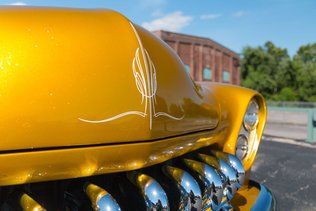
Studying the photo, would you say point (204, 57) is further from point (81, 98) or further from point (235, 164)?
point (81, 98)

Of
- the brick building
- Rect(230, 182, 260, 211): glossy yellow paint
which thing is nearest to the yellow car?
Rect(230, 182, 260, 211): glossy yellow paint

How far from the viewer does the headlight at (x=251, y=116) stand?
1899mm

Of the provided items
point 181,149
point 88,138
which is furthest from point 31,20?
point 181,149

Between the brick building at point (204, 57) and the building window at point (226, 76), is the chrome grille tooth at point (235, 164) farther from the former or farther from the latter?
the building window at point (226, 76)

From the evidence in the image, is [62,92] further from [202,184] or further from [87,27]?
[202,184]

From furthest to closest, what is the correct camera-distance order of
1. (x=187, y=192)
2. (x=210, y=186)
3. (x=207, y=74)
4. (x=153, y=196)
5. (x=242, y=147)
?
(x=207, y=74)
(x=242, y=147)
(x=210, y=186)
(x=187, y=192)
(x=153, y=196)

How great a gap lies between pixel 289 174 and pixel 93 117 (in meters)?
3.25

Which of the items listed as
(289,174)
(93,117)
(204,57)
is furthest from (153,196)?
(204,57)

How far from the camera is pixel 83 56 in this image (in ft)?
3.39

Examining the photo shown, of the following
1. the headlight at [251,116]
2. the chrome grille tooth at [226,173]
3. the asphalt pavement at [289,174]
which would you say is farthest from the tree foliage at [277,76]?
the chrome grille tooth at [226,173]

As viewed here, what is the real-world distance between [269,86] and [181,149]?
4326 centimetres

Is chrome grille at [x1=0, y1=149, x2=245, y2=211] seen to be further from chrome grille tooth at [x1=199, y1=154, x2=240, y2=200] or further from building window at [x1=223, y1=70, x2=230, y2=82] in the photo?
building window at [x1=223, y1=70, x2=230, y2=82]

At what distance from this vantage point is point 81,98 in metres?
0.97

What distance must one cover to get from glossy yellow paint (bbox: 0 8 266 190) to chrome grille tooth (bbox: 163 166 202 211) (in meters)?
0.09
